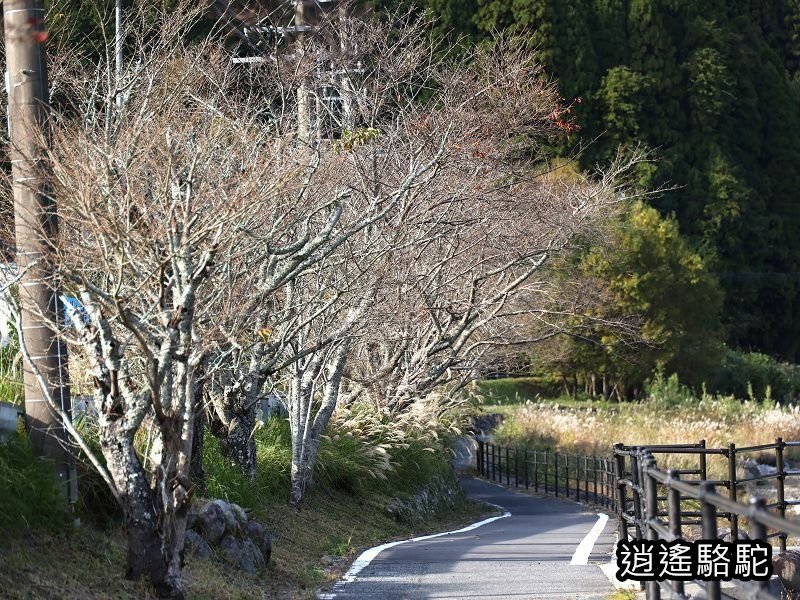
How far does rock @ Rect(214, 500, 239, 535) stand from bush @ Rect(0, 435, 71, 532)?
5.74 feet

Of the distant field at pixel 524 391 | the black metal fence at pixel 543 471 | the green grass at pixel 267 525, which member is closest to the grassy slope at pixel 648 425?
the black metal fence at pixel 543 471

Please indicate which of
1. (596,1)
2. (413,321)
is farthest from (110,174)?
(596,1)

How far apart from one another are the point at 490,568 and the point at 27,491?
462 cm

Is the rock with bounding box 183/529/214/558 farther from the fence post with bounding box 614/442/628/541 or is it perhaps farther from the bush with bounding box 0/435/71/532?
the fence post with bounding box 614/442/628/541

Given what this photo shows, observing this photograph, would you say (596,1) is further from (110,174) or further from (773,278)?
(110,174)

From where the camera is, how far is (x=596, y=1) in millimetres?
53719

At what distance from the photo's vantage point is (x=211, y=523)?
10.8 meters

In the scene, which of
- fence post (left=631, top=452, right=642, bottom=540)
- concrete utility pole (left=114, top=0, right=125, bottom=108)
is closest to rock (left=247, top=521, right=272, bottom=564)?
fence post (left=631, top=452, right=642, bottom=540)

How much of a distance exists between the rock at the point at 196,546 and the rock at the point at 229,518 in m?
0.38

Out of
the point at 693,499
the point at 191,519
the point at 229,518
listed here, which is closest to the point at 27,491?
the point at 191,519

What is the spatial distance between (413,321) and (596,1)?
37.6 meters

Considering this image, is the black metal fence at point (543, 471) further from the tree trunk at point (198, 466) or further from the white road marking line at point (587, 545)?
the tree trunk at point (198, 466)

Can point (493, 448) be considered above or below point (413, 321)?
below

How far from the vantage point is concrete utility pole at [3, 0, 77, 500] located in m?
9.67
